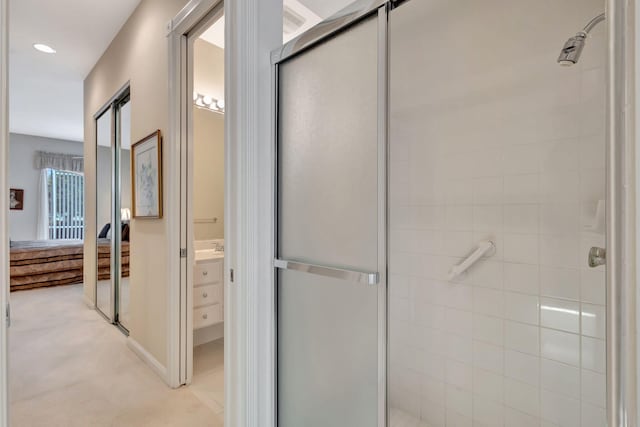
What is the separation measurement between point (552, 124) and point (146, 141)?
2.47 meters

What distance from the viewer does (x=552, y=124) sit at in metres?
1.27

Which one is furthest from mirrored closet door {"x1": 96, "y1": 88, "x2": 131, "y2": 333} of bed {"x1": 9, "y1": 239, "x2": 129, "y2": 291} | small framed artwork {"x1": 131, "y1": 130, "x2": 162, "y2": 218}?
bed {"x1": 9, "y1": 239, "x2": 129, "y2": 291}

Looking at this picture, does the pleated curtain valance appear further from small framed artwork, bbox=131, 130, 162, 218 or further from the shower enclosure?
the shower enclosure

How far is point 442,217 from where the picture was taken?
5.28 ft

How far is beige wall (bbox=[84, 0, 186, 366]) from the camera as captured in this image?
2301mm

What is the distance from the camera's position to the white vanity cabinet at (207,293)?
2707 mm

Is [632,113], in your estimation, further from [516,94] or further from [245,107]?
[245,107]

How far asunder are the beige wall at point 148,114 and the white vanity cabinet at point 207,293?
1.10ft

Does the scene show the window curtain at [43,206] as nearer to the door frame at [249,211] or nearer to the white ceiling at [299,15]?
the white ceiling at [299,15]

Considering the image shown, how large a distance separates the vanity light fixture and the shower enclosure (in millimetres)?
1980

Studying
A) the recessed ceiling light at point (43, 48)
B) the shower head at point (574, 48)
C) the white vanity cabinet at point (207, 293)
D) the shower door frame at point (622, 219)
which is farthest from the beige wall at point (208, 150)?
the shower door frame at point (622, 219)

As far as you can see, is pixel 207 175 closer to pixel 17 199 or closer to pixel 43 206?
pixel 43 206

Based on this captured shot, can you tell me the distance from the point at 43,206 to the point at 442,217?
8463mm

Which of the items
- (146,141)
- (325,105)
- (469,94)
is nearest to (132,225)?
(146,141)
